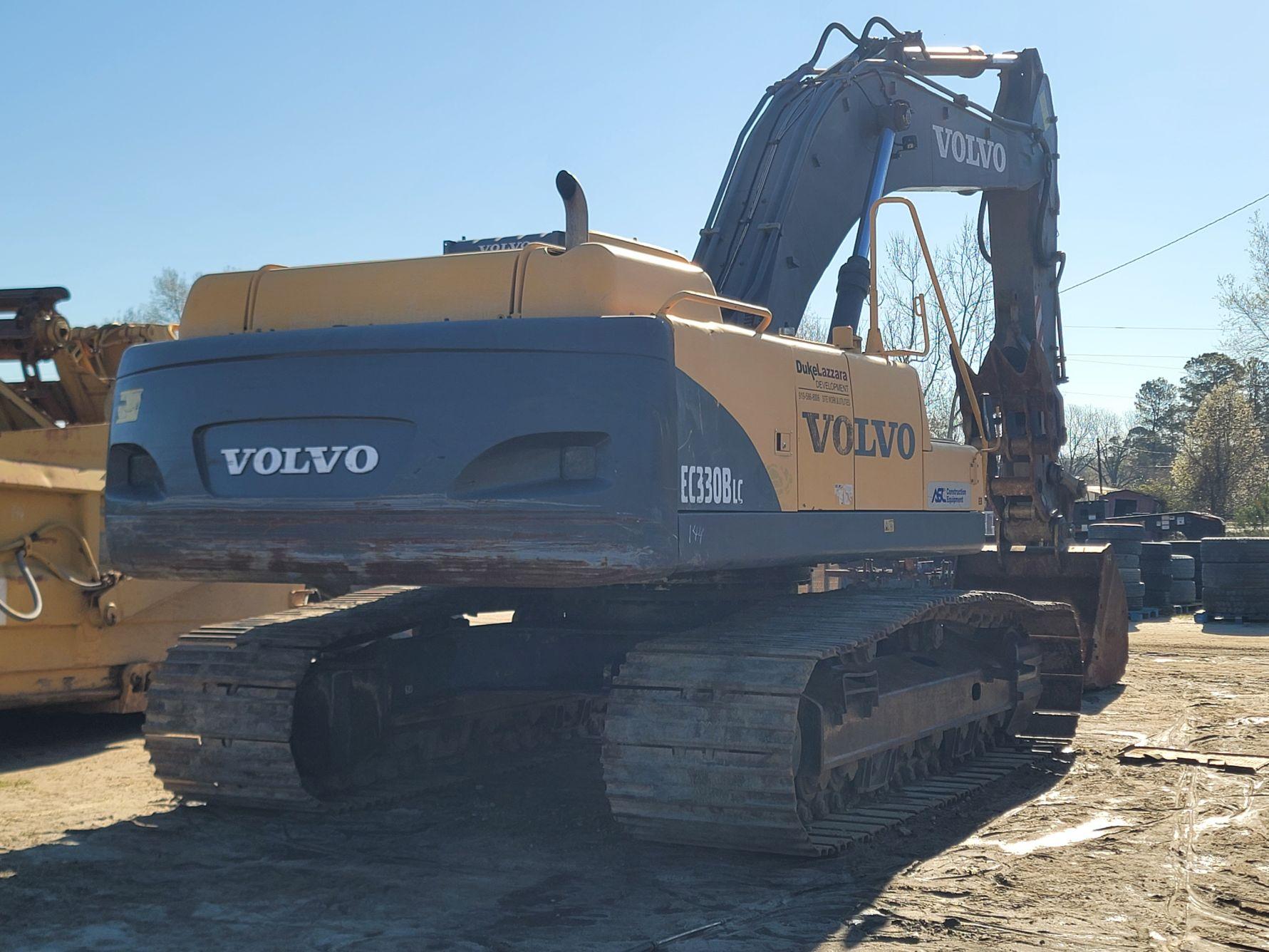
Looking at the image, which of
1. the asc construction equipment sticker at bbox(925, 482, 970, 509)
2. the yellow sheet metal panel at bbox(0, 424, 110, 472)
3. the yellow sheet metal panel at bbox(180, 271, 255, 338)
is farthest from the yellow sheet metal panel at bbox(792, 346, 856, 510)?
the yellow sheet metal panel at bbox(0, 424, 110, 472)

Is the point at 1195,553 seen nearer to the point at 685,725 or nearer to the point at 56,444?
the point at 56,444

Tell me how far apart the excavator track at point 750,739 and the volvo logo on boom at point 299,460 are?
139 cm

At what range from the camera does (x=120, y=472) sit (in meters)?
5.77

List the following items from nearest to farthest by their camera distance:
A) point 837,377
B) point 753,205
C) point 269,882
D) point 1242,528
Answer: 1. point 269,882
2. point 837,377
3. point 753,205
4. point 1242,528

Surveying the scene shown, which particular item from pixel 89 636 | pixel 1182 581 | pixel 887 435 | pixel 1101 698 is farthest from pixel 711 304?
pixel 1182 581

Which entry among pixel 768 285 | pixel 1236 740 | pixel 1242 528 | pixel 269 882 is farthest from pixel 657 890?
pixel 1242 528

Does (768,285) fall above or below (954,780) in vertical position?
above

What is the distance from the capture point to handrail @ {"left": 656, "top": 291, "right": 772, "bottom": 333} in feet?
18.0

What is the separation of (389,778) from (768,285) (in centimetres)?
317

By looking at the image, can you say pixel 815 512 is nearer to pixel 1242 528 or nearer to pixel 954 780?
pixel 954 780

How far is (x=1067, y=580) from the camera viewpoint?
1088cm

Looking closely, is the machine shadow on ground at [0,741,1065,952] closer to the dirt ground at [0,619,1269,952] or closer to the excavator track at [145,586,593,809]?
the dirt ground at [0,619,1269,952]

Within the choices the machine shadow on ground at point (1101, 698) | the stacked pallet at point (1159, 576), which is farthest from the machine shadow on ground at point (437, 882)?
the stacked pallet at point (1159, 576)

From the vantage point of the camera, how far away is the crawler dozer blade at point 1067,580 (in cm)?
1070
